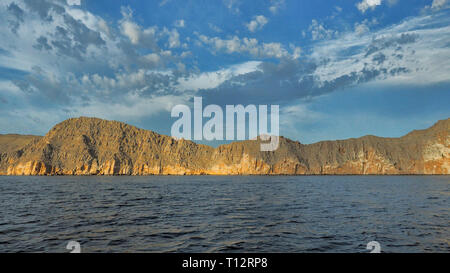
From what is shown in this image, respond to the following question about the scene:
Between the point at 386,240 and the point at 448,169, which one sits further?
the point at 448,169

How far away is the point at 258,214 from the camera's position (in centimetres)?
2209

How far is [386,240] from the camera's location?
13.6 meters
